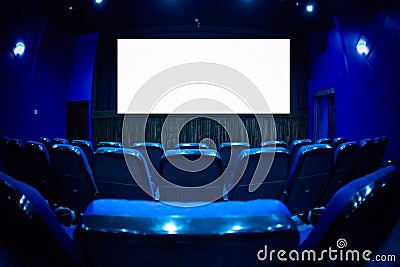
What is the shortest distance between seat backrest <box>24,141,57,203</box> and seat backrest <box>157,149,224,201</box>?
43.7 inches

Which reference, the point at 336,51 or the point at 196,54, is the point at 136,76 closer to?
the point at 196,54

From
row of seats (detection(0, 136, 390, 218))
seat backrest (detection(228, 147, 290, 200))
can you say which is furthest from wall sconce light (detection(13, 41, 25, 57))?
seat backrest (detection(228, 147, 290, 200))

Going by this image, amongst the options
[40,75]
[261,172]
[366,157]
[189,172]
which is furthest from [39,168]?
[40,75]

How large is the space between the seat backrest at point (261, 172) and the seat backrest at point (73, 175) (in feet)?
3.94

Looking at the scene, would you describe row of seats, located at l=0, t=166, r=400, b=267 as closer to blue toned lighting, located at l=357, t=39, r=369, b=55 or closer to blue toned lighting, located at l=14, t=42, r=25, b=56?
blue toned lighting, located at l=357, t=39, r=369, b=55

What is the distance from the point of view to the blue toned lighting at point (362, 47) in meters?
A: 6.26

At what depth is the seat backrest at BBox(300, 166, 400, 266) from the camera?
2.19 feet

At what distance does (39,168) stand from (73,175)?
0.69m

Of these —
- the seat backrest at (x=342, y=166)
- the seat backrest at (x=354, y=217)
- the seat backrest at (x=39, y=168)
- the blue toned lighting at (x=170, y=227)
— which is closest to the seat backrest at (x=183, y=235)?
the blue toned lighting at (x=170, y=227)

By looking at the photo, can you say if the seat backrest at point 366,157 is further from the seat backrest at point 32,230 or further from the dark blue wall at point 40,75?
the dark blue wall at point 40,75

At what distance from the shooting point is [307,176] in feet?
7.82

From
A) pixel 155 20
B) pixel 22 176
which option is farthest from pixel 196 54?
pixel 22 176

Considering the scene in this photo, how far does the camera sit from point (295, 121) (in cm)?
891

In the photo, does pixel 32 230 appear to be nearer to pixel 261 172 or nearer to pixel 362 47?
pixel 261 172
